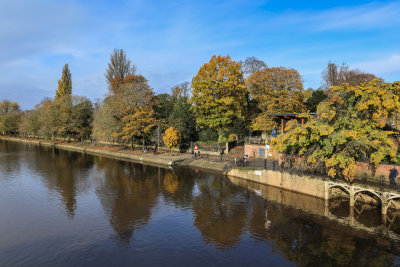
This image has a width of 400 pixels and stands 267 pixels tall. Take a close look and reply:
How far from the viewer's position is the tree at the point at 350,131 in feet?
72.7

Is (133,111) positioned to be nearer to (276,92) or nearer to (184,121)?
(184,121)

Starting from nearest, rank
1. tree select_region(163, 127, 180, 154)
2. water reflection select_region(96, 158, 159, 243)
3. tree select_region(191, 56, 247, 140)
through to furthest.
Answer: water reflection select_region(96, 158, 159, 243) → tree select_region(191, 56, 247, 140) → tree select_region(163, 127, 180, 154)

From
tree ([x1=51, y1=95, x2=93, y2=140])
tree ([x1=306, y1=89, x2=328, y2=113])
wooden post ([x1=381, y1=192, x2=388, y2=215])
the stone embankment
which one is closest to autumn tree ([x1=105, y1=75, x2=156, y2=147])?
tree ([x1=51, y1=95, x2=93, y2=140])

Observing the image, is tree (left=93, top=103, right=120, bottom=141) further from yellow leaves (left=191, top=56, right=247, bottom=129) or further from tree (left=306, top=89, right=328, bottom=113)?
tree (left=306, top=89, right=328, bottom=113)

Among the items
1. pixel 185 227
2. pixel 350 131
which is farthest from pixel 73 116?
pixel 350 131

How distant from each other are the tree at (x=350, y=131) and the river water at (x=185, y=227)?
152 inches

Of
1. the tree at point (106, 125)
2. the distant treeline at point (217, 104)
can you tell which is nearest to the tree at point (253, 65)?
the distant treeline at point (217, 104)

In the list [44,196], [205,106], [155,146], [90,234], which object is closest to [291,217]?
[90,234]

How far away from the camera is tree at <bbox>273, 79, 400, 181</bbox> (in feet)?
72.7

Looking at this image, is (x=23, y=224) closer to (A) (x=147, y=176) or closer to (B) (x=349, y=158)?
(A) (x=147, y=176)

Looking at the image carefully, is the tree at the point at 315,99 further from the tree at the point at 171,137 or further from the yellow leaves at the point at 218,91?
the tree at the point at 171,137

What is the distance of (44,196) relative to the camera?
26500mm

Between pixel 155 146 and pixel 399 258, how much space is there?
43611 millimetres

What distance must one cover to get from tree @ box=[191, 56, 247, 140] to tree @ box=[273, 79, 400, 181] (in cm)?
1865
